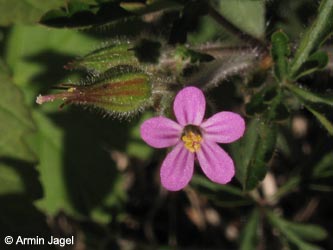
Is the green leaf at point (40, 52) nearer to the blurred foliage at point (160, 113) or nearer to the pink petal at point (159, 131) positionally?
the blurred foliage at point (160, 113)

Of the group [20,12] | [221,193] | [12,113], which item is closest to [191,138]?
[221,193]

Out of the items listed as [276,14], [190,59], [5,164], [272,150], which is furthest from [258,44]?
[5,164]

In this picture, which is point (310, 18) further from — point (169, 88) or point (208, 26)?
point (169, 88)

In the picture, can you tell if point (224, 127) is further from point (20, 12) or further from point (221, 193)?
point (20, 12)

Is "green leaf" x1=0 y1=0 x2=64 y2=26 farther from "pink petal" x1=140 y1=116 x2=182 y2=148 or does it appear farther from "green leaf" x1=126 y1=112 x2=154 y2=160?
"pink petal" x1=140 y1=116 x2=182 y2=148

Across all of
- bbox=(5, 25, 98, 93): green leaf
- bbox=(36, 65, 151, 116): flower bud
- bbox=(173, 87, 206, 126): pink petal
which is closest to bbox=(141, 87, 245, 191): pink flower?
bbox=(173, 87, 206, 126): pink petal
